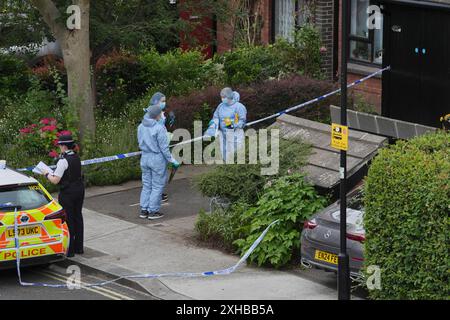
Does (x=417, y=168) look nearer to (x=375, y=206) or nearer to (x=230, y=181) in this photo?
(x=375, y=206)

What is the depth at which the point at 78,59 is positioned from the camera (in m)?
18.3

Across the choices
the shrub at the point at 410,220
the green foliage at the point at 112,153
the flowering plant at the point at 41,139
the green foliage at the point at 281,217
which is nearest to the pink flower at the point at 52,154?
the flowering plant at the point at 41,139

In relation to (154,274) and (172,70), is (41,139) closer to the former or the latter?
(172,70)

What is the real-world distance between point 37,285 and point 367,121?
608cm

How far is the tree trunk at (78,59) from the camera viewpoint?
18219 mm

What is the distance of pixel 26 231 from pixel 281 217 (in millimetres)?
3335

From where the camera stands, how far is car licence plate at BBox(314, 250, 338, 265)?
11797mm

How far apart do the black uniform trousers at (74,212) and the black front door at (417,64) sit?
6951 mm

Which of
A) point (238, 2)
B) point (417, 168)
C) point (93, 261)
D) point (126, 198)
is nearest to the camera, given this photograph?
point (417, 168)

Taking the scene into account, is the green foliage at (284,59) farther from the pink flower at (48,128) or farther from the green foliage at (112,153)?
the pink flower at (48,128)

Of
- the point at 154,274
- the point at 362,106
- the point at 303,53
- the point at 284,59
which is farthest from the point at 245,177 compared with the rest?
the point at 303,53

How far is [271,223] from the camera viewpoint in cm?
1304

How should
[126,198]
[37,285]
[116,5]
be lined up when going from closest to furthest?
[37,285]
[126,198]
[116,5]

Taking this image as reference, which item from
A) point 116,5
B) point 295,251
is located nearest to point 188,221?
point 295,251
